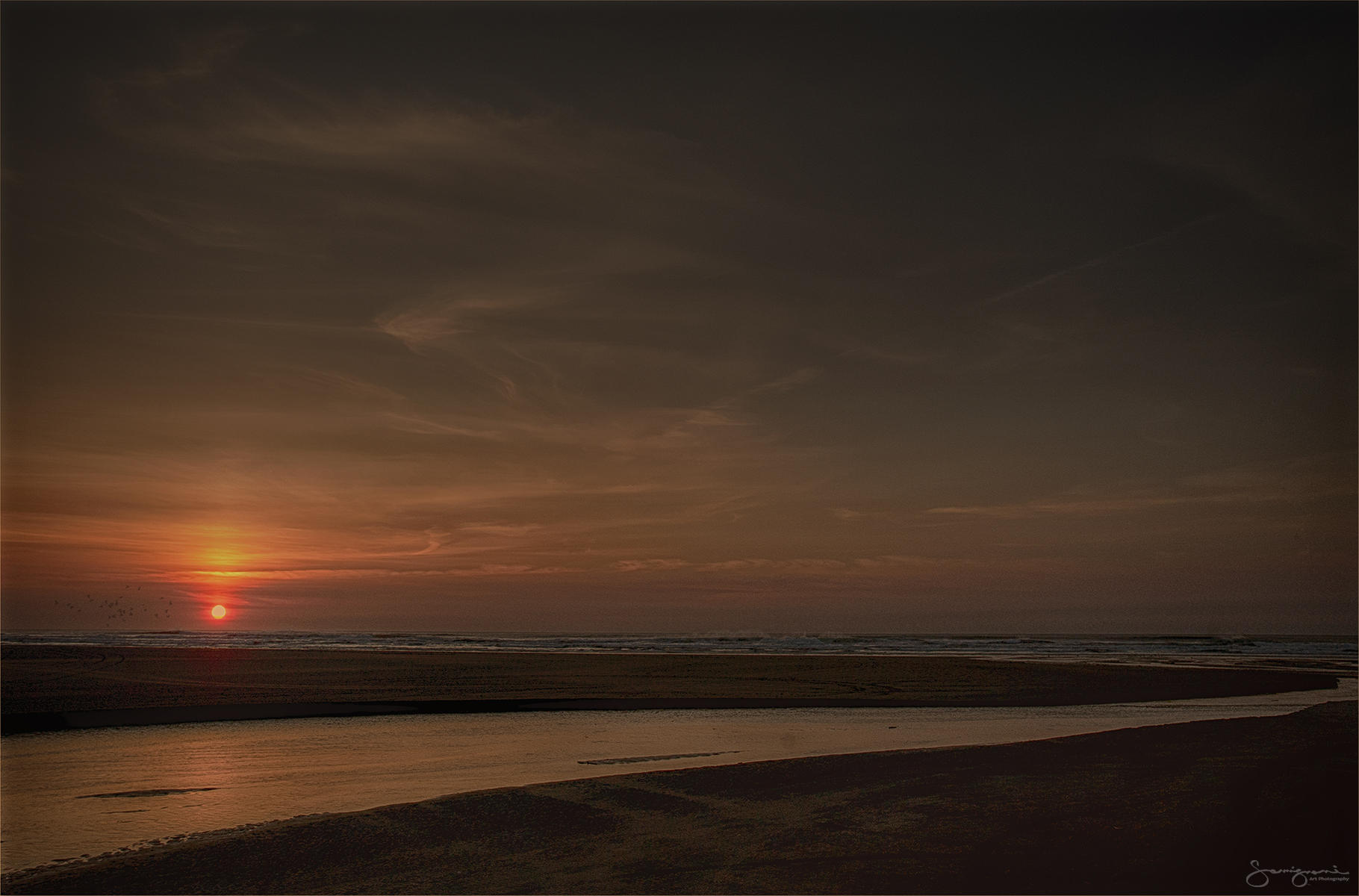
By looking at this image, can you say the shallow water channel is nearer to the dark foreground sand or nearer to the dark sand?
the dark foreground sand

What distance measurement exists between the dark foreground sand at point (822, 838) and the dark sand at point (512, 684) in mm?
13898

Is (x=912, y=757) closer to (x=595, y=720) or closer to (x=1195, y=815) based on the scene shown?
(x=1195, y=815)

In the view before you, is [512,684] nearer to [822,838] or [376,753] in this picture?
[376,753]

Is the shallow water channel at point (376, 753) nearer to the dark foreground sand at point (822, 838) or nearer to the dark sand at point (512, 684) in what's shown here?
the dark foreground sand at point (822, 838)

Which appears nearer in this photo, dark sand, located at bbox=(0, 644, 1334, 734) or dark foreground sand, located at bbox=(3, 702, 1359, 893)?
dark foreground sand, located at bbox=(3, 702, 1359, 893)

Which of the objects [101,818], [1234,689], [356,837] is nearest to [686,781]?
[356,837]

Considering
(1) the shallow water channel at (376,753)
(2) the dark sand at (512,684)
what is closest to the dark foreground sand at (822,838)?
(1) the shallow water channel at (376,753)

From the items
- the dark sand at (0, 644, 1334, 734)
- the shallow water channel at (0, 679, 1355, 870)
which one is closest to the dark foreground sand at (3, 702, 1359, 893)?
the shallow water channel at (0, 679, 1355, 870)

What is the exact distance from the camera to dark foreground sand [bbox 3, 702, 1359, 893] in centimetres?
888

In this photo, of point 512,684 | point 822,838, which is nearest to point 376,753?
point 822,838

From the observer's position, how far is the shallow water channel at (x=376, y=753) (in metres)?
12.1

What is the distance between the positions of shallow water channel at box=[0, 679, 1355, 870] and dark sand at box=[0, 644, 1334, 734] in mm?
2623

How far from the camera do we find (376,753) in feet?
57.8

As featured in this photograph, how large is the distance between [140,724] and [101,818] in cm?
1171
